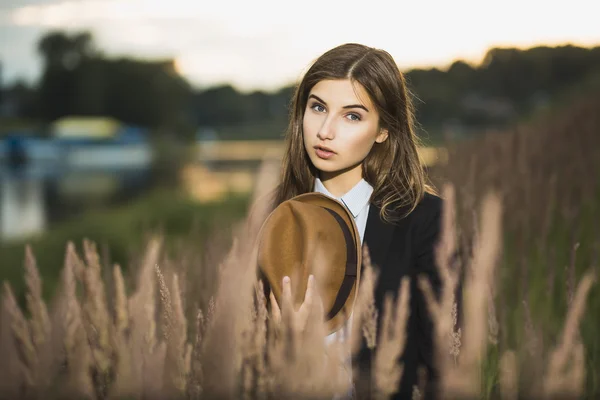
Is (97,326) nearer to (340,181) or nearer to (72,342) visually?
(72,342)

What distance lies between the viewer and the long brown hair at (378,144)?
2123 millimetres

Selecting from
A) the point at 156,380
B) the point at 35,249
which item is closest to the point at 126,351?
the point at 156,380

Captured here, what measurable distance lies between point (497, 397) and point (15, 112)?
65655 mm

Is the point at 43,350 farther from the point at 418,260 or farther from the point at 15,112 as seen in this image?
the point at 15,112

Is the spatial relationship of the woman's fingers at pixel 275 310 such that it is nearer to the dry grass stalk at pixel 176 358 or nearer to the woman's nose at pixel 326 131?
the dry grass stalk at pixel 176 358

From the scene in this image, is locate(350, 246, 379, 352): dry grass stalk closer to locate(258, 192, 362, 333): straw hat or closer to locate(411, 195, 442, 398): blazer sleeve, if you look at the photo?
locate(258, 192, 362, 333): straw hat

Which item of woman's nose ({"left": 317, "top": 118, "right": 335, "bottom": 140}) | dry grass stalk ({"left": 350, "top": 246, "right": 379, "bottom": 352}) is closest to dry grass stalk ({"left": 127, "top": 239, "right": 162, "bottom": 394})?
dry grass stalk ({"left": 350, "top": 246, "right": 379, "bottom": 352})

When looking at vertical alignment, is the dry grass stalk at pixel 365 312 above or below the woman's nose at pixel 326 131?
below

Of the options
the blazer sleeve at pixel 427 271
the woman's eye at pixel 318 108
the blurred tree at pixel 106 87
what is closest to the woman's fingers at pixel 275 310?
the blazer sleeve at pixel 427 271

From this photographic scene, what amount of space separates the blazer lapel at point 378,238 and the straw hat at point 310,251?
24 cm

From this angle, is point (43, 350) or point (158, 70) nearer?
point (43, 350)

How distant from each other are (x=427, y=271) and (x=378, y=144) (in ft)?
1.74

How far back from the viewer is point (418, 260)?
2053mm

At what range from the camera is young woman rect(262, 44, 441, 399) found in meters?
2.00
